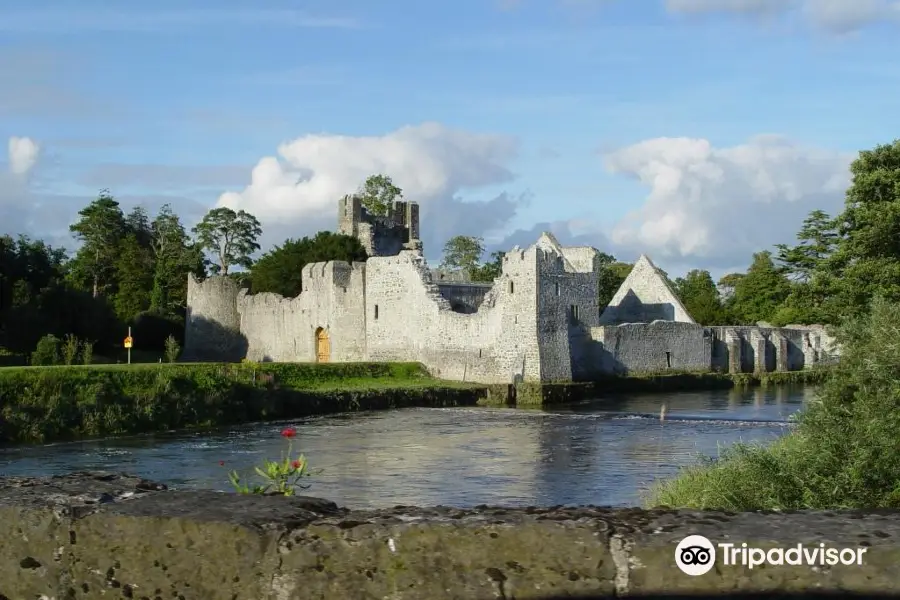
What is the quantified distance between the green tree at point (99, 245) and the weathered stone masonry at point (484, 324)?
16399 mm

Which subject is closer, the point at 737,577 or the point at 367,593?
the point at 737,577

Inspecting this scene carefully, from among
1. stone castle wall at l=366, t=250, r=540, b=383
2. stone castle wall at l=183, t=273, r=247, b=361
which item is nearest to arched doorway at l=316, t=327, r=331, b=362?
stone castle wall at l=366, t=250, r=540, b=383

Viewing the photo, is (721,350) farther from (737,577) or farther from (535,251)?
(737,577)

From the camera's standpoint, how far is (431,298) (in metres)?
43.1

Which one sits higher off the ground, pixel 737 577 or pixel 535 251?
pixel 535 251

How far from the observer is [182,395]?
1172 inches

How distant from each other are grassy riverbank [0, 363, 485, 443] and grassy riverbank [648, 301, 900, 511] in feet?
57.6

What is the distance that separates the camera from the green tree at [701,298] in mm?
70562

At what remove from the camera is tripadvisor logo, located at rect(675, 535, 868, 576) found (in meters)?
4.24

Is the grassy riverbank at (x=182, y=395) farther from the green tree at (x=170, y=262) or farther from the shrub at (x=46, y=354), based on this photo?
the green tree at (x=170, y=262)

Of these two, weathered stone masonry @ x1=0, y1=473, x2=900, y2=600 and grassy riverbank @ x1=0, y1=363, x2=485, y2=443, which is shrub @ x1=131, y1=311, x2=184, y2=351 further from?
weathered stone masonry @ x1=0, y1=473, x2=900, y2=600

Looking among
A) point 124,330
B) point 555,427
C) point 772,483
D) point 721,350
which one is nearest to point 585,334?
point 721,350

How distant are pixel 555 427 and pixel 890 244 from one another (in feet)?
31.8

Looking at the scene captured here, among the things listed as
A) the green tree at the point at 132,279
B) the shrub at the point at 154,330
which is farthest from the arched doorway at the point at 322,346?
the green tree at the point at 132,279
